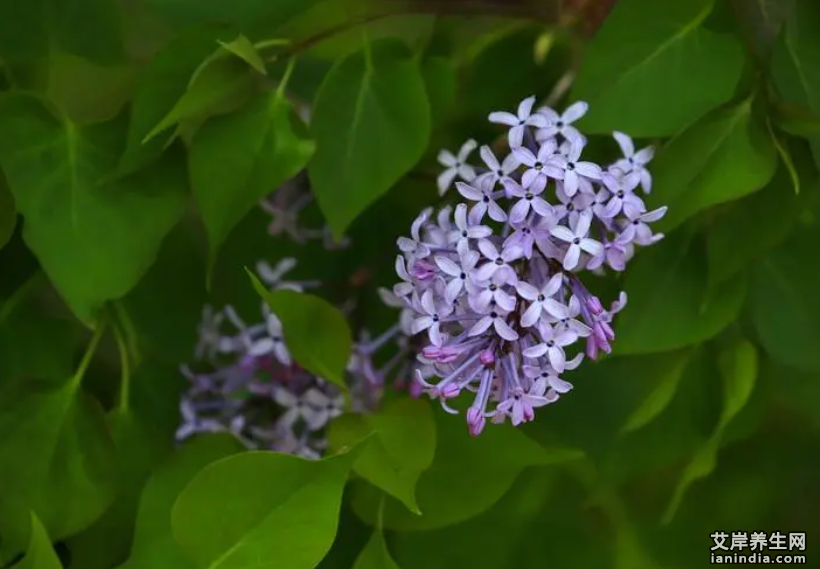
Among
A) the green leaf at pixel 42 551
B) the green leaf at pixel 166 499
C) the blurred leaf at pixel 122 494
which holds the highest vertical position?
the green leaf at pixel 42 551

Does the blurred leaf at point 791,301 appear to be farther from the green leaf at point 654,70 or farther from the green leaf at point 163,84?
the green leaf at point 163,84

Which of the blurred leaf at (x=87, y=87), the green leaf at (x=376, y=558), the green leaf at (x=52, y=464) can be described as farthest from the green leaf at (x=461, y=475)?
the blurred leaf at (x=87, y=87)

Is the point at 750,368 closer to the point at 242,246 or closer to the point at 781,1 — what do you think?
the point at 781,1

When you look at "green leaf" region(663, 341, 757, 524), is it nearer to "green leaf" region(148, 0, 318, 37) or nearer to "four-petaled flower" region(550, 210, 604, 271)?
"four-petaled flower" region(550, 210, 604, 271)

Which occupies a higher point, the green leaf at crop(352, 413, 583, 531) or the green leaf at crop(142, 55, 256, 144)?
the green leaf at crop(142, 55, 256, 144)

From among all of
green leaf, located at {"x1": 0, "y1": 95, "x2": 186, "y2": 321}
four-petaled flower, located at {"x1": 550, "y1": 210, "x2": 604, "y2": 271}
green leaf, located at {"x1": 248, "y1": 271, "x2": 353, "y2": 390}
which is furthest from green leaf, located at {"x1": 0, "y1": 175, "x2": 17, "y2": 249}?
four-petaled flower, located at {"x1": 550, "y1": 210, "x2": 604, "y2": 271}

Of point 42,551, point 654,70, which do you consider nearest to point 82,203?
point 42,551
